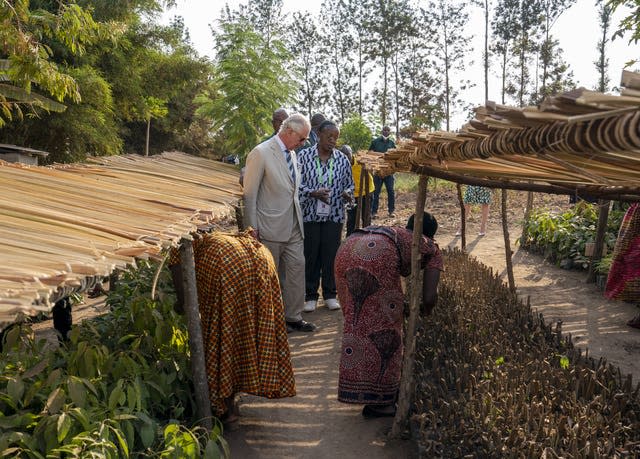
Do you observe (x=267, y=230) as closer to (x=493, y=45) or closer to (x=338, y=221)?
(x=338, y=221)

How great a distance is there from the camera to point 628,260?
595 cm

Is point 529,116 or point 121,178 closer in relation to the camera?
point 529,116

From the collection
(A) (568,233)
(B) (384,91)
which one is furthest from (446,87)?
(A) (568,233)

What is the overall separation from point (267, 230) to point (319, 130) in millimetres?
1203

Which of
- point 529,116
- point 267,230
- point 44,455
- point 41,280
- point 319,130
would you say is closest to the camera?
point 41,280

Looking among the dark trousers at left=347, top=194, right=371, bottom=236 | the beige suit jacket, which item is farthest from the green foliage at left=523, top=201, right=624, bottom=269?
the beige suit jacket

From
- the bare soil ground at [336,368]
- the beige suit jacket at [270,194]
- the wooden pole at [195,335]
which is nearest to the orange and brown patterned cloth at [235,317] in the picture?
the wooden pole at [195,335]

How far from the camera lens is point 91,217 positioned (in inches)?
93.4

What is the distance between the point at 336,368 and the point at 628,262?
10.3ft

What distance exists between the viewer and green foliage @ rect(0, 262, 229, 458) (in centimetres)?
234

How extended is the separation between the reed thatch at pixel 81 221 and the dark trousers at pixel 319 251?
5.77 feet

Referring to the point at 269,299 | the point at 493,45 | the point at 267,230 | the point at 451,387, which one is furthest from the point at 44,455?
the point at 493,45

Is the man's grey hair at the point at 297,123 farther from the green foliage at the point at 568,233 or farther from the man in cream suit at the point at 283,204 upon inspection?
the green foliage at the point at 568,233

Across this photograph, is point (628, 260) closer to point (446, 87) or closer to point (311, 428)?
point (311, 428)
